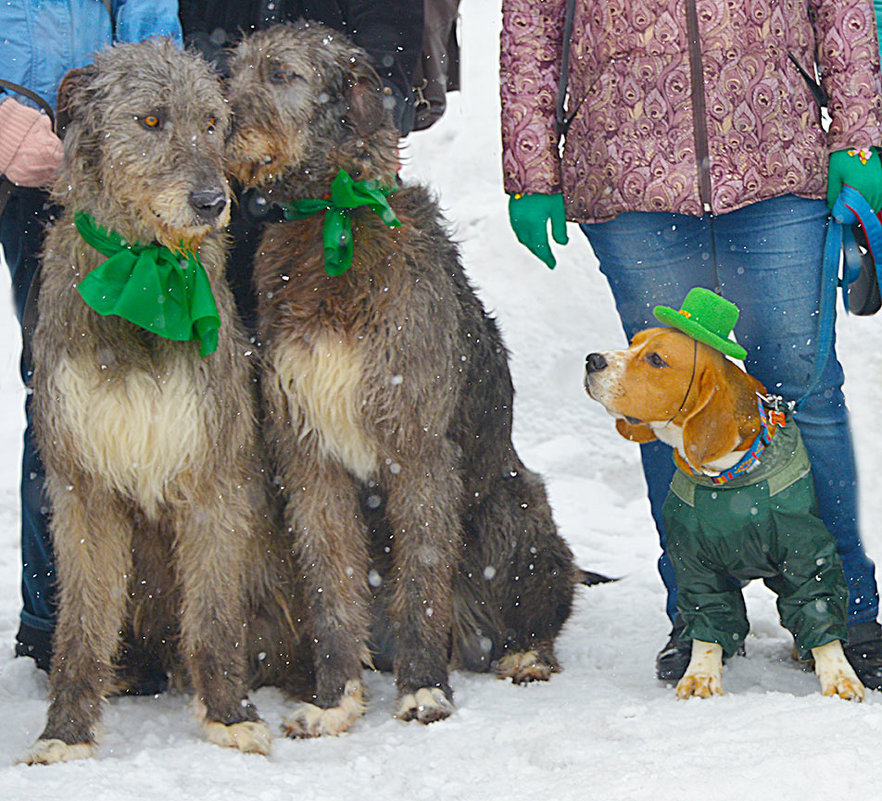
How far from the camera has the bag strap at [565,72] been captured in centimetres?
328

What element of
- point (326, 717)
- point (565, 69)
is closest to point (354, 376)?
point (326, 717)

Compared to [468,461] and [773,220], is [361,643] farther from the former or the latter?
[773,220]

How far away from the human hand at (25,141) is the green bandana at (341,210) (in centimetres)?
65

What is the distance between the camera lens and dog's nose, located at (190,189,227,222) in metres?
2.59

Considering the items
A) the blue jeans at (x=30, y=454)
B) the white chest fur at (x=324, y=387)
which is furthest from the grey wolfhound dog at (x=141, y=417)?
the blue jeans at (x=30, y=454)

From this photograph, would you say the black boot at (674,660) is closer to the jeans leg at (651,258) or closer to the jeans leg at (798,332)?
the jeans leg at (798,332)

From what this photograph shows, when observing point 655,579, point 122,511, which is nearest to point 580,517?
point 655,579

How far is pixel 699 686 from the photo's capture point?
10.2ft

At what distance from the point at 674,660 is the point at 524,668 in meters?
0.46

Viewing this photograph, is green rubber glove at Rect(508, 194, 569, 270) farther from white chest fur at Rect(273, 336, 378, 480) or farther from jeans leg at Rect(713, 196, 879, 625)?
white chest fur at Rect(273, 336, 378, 480)

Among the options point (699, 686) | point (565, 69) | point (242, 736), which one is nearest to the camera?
point (242, 736)

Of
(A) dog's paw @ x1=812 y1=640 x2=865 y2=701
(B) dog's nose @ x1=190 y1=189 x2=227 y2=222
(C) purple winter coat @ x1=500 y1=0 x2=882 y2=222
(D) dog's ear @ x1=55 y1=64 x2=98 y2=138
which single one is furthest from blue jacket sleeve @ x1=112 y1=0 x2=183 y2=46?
(A) dog's paw @ x1=812 y1=640 x2=865 y2=701

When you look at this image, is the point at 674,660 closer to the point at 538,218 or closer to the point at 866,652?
the point at 866,652

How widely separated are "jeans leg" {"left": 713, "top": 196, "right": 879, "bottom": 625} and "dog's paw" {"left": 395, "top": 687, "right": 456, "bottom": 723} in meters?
1.21
